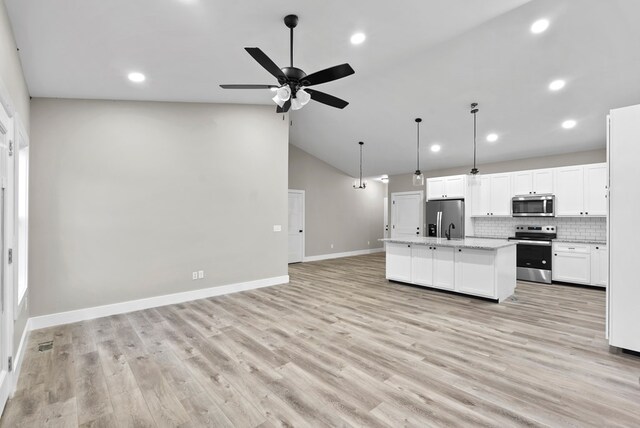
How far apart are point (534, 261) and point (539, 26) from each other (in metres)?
4.21

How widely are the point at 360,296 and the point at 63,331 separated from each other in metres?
3.80

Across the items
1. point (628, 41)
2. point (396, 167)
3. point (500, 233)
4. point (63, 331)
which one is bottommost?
point (63, 331)

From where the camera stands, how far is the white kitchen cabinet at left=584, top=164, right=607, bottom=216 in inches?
217

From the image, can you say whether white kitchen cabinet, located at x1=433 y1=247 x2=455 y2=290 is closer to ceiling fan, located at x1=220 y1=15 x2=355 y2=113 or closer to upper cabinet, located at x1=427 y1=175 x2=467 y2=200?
upper cabinet, located at x1=427 y1=175 x2=467 y2=200

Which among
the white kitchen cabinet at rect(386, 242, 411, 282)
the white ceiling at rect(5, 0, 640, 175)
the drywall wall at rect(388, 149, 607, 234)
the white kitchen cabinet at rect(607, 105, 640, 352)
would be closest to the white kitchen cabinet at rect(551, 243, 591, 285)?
the drywall wall at rect(388, 149, 607, 234)

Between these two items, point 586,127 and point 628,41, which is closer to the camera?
point 628,41

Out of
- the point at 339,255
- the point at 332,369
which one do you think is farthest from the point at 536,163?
the point at 332,369

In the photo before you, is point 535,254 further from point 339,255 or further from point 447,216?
point 339,255

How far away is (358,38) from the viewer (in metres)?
3.42

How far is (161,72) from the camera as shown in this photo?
359 cm

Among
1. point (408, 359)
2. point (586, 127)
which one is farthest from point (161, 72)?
point (586, 127)

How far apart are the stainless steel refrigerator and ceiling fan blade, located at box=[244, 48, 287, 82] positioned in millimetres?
5432

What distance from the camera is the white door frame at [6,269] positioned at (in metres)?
2.20

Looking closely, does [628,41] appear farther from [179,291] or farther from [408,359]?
[179,291]
